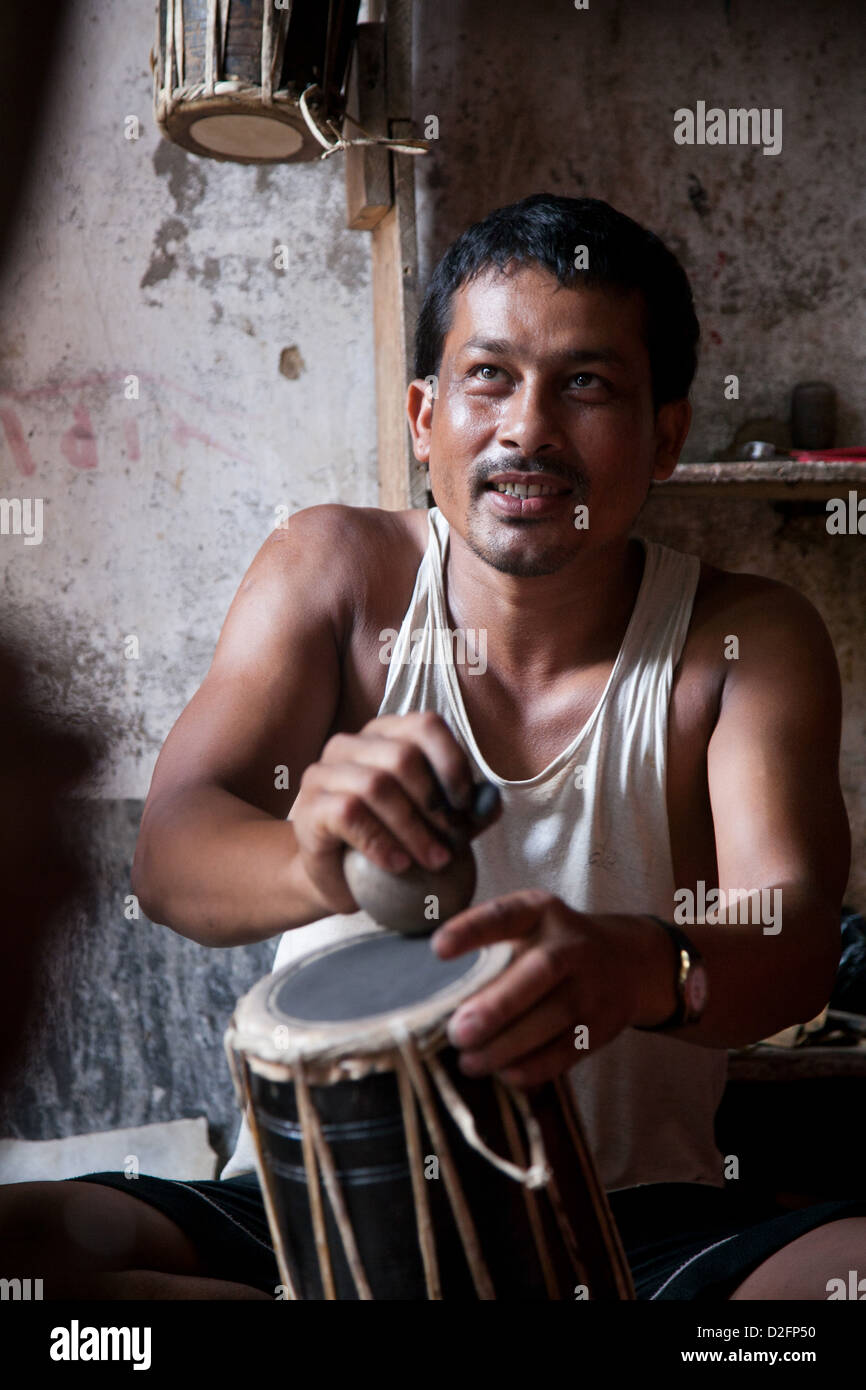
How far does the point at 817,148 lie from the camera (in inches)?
101

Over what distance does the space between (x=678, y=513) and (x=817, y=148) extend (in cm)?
80

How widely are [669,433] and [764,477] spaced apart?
0.40 m

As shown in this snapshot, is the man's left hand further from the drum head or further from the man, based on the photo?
the man

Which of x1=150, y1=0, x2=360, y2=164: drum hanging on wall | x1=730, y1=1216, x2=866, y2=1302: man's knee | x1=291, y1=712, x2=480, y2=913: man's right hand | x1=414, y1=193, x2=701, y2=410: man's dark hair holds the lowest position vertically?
x1=730, y1=1216, x2=866, y2=1302: man's knee

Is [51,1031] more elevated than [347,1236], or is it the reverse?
[347,1236]

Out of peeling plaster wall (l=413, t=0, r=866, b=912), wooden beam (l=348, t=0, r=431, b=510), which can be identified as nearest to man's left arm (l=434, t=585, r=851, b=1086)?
wooden beam (l=348, t=0, r=431, b=510)

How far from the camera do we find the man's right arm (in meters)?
1.38

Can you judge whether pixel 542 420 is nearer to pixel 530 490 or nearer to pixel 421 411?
pixel 530 490

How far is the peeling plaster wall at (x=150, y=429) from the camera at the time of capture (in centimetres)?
249

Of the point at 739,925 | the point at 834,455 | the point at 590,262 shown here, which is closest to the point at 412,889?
the point at 739,925

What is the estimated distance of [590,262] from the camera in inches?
66.6

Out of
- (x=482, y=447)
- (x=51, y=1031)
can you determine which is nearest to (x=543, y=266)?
(x=482, y=447)
